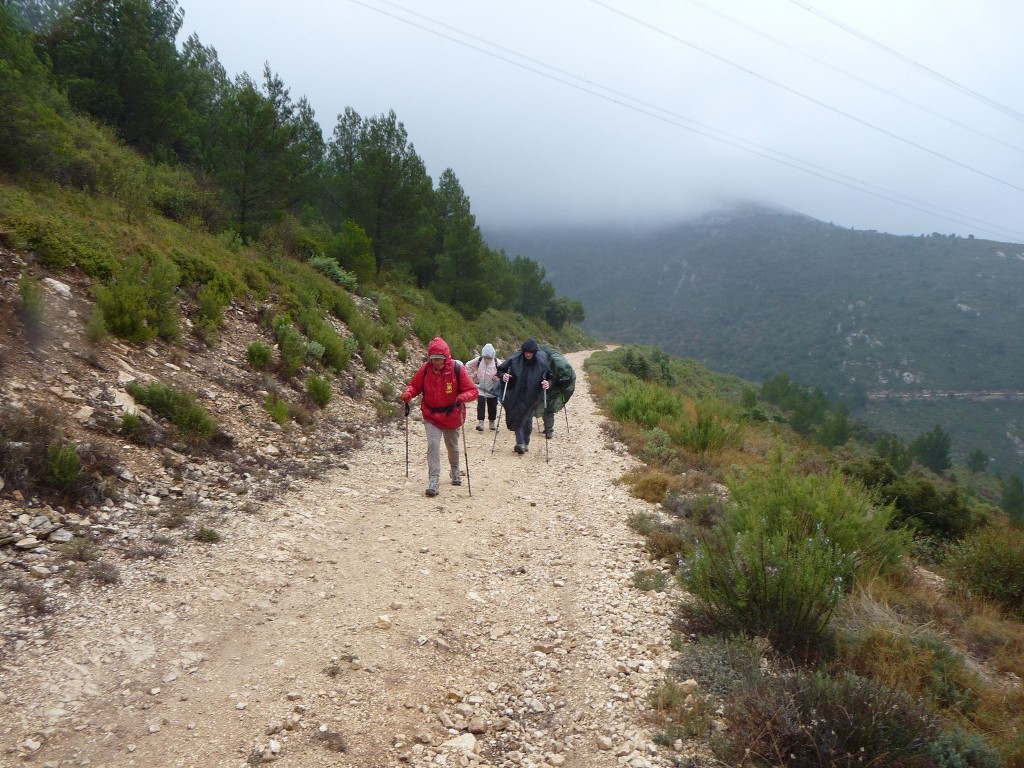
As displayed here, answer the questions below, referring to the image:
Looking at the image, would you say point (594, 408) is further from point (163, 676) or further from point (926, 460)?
point (926, 460)

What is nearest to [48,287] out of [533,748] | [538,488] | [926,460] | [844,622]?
[538,488]

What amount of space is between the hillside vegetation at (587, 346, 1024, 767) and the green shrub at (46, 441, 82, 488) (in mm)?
5313

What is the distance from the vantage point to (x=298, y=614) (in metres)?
4.49

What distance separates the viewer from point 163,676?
140 inches

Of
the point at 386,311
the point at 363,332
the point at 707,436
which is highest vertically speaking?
the point at 386,311

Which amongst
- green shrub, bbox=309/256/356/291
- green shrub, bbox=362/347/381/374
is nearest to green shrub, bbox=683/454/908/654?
green shrub, bbox=362/347/381/374

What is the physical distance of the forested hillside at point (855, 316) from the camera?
259 feet

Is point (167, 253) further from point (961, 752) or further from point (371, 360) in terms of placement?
point (961, 752)

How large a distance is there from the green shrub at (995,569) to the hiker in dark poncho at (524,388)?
6.57 metres

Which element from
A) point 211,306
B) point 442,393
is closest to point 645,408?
point 442,393

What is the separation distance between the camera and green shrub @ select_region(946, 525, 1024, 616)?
18.8 ft

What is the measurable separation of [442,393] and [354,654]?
4.16m

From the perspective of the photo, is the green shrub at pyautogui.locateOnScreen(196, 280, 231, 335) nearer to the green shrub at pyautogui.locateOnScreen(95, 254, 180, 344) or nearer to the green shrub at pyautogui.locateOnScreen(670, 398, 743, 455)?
the green shrub at pyautogui.locateOnScreen(95, 254, 180, 344)

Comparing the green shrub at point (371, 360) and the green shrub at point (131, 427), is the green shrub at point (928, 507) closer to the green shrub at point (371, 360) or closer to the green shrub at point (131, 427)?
the green shrub at point (131, 427)
